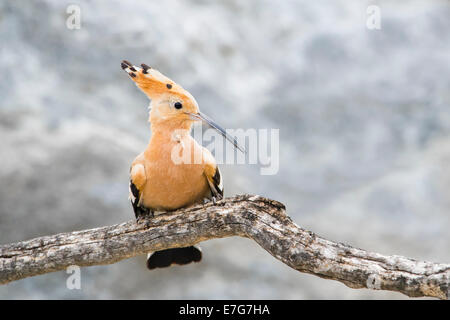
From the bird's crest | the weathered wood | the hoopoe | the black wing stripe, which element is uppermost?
the bird's crest

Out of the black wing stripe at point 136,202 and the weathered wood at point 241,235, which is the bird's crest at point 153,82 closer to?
the black wing stripe at point 136,202

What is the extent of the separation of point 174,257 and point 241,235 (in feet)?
2.01

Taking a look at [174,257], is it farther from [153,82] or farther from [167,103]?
[153,82]

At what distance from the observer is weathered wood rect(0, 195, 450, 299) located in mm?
1896

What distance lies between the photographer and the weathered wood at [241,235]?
190cm

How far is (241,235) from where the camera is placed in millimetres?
2229

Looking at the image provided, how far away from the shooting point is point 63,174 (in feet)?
17.0

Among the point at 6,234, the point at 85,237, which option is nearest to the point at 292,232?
the point at 85,237

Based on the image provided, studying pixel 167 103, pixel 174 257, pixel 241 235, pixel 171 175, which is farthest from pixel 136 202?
pixel 241 235

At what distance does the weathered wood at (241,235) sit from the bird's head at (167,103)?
1.48 ft

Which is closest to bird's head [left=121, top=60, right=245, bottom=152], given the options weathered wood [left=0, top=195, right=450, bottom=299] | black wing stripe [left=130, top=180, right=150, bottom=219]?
black wing stripe [left=130, top=180, right=150, bottom=219]

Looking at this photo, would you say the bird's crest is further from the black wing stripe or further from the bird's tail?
the bird's tail

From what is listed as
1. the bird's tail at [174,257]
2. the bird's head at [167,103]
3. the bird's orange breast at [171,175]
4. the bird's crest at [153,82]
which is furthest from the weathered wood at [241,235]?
the bird's crest at [153,82]

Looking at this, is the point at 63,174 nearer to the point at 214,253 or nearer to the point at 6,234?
the point at 6,234
